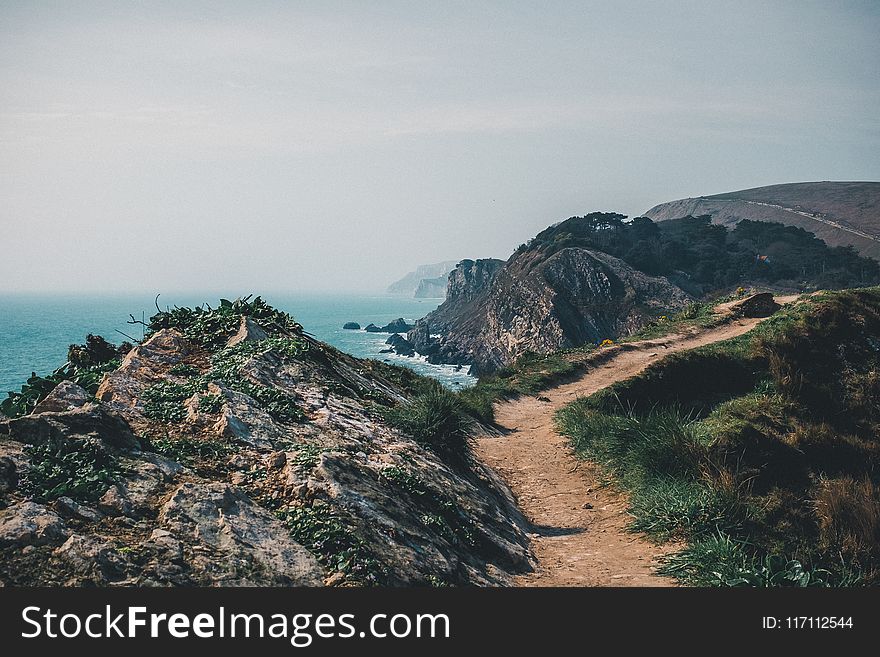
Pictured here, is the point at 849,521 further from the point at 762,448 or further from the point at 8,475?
the point at 8,475

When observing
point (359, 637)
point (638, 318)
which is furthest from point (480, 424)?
point (638, 318)

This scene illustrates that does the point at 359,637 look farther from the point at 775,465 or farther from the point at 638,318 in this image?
the point at 638,318

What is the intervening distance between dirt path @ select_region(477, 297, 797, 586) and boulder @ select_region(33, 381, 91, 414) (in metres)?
5.40

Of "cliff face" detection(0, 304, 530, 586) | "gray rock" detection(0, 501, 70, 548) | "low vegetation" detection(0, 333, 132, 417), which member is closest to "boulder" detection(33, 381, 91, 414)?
"cliff face" detection(0, 304, 530, 586)

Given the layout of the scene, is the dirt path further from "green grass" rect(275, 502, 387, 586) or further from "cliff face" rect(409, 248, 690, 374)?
"cliff face" rect(409, 248, 690, 374)

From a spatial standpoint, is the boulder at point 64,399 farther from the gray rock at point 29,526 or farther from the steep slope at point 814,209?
the steep slope at point 814,209

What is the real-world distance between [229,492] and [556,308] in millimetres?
69142

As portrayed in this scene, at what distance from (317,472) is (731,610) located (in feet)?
12.9

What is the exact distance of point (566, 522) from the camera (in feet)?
28.1

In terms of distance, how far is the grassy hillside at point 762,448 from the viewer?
702cm

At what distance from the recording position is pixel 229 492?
5.11 m

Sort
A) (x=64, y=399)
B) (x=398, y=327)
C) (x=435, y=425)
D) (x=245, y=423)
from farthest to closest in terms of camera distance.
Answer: (x=398, y=327), (x=435, y=425), (x=245, y=423), (x=64, y=399)

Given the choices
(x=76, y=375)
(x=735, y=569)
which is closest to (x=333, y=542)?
(x=735, y=569)

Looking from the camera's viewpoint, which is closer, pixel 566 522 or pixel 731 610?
pixel 731 610
